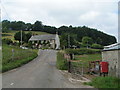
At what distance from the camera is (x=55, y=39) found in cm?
8575

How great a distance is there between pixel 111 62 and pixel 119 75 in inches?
93.2

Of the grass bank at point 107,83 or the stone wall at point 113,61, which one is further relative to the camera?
the stone wall at point 113,61

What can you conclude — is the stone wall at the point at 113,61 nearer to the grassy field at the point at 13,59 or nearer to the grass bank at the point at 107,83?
the grass bank at the point at 107,83

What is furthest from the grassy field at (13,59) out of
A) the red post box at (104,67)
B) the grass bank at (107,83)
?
the grass bank at (107,83)

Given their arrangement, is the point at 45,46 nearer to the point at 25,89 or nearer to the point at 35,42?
the point at 35,42

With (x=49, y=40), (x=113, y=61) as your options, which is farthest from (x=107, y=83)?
(x=49, y=40)

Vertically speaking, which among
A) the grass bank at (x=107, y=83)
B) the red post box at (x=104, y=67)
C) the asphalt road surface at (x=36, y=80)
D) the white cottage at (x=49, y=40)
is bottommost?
the asphalt road surface at (x=36, y=80)

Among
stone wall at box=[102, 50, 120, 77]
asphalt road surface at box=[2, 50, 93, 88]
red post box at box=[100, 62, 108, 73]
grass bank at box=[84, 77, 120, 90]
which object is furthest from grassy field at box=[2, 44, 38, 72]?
grass bank at box=[84, 77, 120, 90]

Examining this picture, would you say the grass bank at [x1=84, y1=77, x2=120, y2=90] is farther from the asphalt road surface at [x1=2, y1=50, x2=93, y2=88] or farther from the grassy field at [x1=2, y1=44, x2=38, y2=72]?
the grassy field at [x1=2, y1=44, x2=38, y2=72]

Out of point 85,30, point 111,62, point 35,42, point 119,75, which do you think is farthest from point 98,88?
point 85,30

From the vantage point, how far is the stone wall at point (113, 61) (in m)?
14.8

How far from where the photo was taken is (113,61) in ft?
52.3

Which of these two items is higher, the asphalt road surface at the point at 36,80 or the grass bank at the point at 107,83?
the grass bank at the point at 107,83

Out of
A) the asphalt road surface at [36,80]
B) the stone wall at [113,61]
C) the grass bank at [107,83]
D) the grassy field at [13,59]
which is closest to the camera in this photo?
the grass bank at [107,83]
